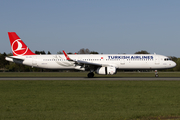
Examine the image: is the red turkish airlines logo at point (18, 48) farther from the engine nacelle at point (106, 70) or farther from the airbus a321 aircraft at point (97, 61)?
the engine nacelle at point (106, 70)

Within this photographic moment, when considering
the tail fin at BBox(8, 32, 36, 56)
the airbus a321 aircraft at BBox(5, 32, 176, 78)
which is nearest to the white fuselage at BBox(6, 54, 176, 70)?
the airbus a321 aircraft at BBox(5, 32, 176, 78)

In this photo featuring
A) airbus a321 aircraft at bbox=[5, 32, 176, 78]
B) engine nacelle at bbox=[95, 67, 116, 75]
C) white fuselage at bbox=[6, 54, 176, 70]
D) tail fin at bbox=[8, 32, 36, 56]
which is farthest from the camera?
tail fin at bbox=[8, 32, 36, 56]

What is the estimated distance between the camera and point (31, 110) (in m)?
10.7

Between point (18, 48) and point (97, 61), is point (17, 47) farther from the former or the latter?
point (97, 61)

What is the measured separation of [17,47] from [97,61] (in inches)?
540

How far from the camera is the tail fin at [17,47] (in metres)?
38.7

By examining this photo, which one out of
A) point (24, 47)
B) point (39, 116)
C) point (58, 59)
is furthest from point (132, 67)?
point (39, 116)

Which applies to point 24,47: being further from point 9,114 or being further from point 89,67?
point 9,114

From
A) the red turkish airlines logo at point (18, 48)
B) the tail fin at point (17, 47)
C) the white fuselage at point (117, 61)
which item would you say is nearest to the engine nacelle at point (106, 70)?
the white fuselage at point (117, 61)

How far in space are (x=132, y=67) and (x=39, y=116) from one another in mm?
27867

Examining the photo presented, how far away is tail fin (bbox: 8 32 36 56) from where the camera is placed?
127 feet

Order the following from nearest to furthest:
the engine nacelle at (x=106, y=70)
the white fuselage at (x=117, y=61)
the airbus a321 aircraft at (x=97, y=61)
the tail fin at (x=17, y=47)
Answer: the engine nacelle at (x=106, y=70) < the airbus a321 aircraft at (x=97, y=61) < the white fuselage at (x=117, y=61) < the tail fin at (x=17, y=47)

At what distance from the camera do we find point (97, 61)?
121 feet

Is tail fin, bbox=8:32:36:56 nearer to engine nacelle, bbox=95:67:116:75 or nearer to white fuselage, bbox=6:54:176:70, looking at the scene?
white fuselage, bbox=6:54:176:70
